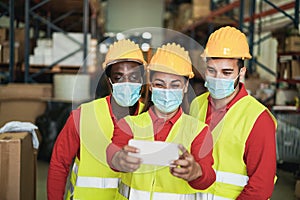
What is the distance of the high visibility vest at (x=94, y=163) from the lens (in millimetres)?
2219

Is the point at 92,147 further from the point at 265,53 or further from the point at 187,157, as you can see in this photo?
the point at 265,53

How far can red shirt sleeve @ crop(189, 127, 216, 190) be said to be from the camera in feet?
6.13

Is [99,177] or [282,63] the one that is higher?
[282,63]

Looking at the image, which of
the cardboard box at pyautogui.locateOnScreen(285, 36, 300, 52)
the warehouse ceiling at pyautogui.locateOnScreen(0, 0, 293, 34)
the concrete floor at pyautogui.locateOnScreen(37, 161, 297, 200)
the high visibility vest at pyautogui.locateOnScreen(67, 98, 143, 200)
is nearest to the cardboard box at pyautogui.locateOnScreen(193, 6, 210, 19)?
the warehouse ceiling at pyautogui.locateOnScreen(0, 0, 293, 34)

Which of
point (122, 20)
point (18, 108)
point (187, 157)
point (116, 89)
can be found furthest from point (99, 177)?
point (122, 20)

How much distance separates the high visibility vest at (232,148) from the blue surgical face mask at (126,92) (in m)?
0.42

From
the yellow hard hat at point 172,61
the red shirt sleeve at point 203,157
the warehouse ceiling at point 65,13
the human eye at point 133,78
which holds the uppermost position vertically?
the warehouse ceiling at point 65,13

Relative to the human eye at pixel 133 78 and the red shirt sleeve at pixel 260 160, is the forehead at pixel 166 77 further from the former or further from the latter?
the red shirt sleeve at pixel 260 160

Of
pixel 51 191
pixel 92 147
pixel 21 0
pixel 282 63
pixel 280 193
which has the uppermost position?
pixel 21 0

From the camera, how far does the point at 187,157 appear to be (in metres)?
1.71

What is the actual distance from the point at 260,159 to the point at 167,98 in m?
0.52

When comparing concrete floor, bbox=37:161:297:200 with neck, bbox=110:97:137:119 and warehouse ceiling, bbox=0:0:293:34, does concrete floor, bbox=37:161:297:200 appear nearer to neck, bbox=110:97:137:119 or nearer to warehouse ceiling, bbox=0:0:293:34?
warehouse ceiling, bbox=0:0:293:34

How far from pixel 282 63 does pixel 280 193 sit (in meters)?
2.86

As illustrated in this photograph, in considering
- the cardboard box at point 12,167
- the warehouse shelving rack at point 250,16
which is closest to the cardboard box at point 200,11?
the warehouse shelving rack at point 250,16
